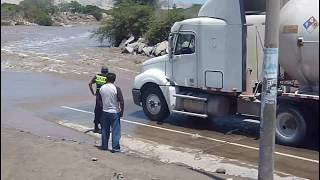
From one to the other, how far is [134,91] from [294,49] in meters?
5.47

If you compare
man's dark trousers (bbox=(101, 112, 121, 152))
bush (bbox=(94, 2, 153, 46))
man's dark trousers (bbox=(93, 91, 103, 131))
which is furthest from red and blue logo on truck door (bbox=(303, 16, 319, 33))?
bush (bbox=(94, 2, 153, 46))

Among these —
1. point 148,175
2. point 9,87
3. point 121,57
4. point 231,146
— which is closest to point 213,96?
point 231,146

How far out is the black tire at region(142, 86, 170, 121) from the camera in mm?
13664

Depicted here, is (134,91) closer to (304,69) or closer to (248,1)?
(248,1)

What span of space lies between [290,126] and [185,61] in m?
3.11

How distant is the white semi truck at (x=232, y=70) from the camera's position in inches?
387

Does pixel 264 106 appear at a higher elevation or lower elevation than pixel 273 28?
lower

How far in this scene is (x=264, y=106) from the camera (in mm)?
7152

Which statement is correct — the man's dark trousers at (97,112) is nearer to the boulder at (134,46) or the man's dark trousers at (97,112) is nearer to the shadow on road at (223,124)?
the shadow on road at (223,124)

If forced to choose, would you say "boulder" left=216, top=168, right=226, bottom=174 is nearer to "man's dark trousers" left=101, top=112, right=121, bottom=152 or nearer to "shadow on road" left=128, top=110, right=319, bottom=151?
"man's dark trousers" left=101, top=112, right=121, bottom=152

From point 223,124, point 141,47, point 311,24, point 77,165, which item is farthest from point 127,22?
point 77,165

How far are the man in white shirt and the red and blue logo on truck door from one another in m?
3.47

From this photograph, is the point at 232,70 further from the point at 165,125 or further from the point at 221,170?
the point at 221,170

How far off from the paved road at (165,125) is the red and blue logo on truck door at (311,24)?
Result: 7.45 feet
